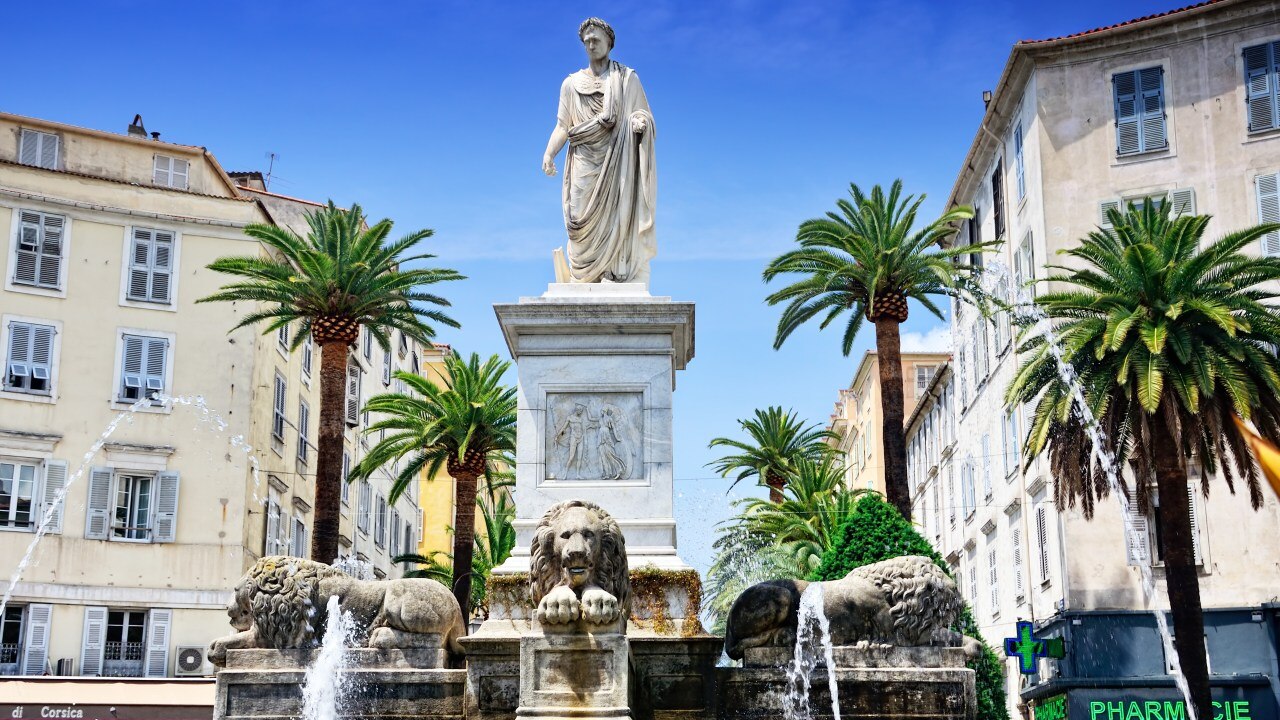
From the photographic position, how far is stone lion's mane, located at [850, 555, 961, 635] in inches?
459

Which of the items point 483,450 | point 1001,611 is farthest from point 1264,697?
point 483,450

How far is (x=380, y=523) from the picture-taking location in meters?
65.4

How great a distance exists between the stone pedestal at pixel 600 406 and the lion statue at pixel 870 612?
889 millimetres

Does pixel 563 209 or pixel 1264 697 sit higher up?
pixel 563 209

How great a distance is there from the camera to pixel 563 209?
44.6 ft

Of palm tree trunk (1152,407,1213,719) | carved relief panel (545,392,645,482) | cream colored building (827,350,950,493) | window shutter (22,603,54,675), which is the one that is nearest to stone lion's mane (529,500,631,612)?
carved relief panel (545,392,645,482)

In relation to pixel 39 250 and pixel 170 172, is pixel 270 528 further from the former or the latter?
pixel 170 172

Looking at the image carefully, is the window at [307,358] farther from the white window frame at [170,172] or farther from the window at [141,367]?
the window at [141,367]

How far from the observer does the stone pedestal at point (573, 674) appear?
10070 millimetres

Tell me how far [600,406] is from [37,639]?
33.2m

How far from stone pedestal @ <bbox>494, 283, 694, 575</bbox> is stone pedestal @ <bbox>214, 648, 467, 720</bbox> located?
1.25 metres

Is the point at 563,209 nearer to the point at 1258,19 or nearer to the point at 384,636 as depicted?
the point at 384,636

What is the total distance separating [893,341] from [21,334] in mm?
24943

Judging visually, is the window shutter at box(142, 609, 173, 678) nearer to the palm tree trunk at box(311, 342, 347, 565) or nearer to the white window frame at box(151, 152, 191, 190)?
the palm tree trunk at box(311, 342, 347, 565)
